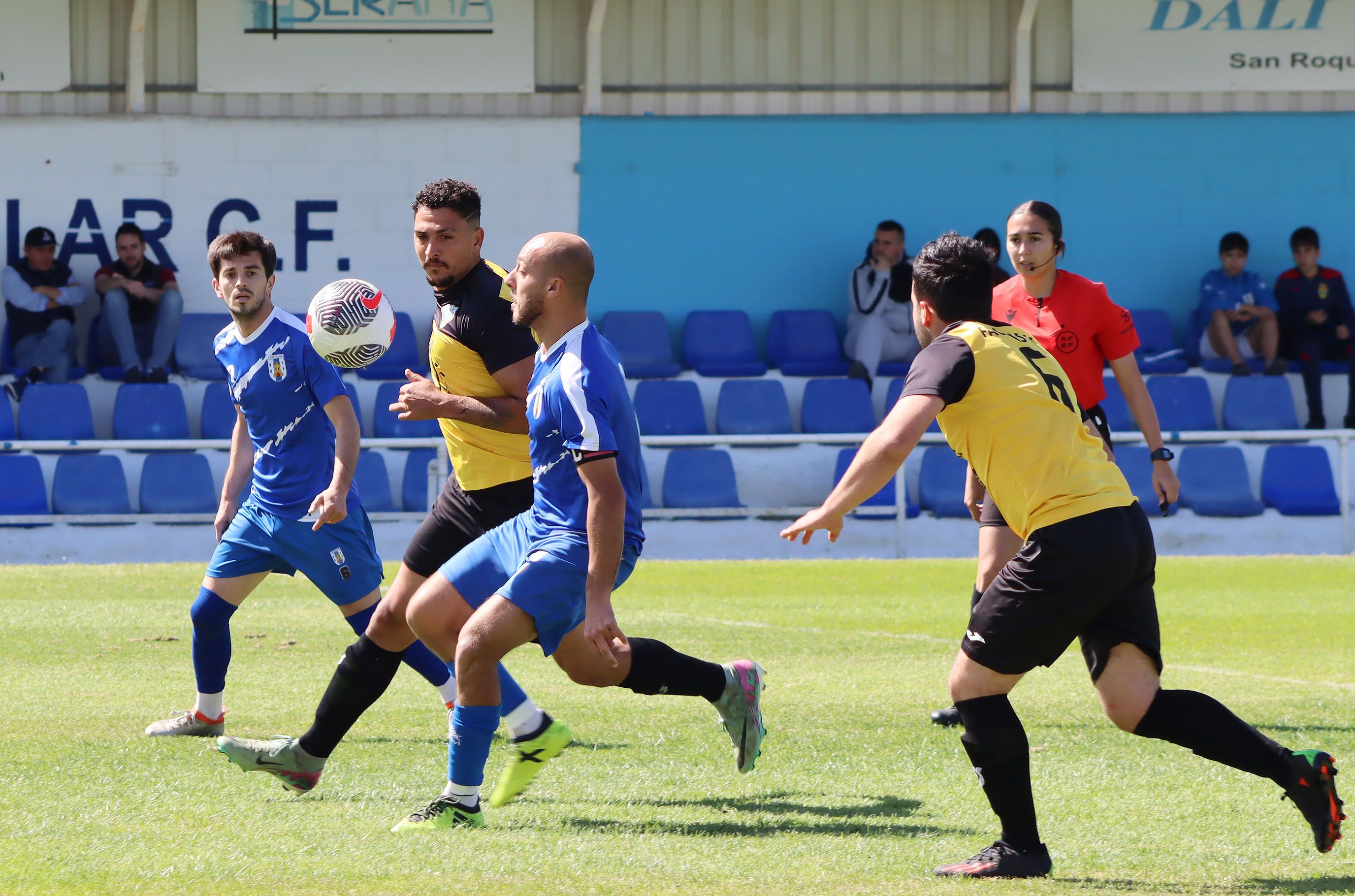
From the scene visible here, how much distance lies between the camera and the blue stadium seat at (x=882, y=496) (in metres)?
14.9

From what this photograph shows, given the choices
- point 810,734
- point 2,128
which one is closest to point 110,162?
point 2,128

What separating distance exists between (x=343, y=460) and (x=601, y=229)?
12.1 meters

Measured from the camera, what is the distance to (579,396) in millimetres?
4480

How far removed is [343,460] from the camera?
5.85m

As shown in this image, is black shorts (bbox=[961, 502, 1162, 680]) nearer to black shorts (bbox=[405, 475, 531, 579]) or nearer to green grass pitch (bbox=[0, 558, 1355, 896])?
green grass pitch (bbox=[0, 558, 1355, 896])

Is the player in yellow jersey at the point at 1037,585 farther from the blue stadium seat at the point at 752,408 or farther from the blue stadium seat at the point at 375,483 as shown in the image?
the blue stadium seat at the point at 752,408

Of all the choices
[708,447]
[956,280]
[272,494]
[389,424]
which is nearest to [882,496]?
[708,447]

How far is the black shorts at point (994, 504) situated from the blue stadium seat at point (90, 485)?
1045cm

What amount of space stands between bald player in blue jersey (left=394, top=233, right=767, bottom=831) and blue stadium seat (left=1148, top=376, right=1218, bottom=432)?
13057mm

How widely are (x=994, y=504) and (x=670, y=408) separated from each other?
33.7 ft

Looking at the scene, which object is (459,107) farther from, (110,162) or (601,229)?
(110,162)

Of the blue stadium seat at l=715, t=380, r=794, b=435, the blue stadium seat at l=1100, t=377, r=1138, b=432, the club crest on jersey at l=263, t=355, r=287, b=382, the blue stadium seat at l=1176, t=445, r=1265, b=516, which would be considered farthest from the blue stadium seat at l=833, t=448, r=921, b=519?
the club crest on jersey at l=263, t=355, r=287, b=382

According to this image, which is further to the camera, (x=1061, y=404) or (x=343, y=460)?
(x=343, y=460)

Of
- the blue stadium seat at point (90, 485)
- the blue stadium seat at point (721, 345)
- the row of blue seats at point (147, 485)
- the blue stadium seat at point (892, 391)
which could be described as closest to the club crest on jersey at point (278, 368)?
the row of blue seats at point (147, 485)
